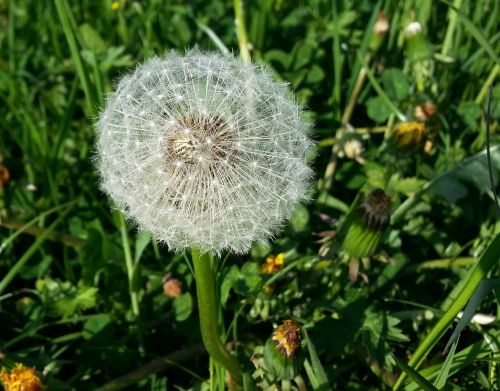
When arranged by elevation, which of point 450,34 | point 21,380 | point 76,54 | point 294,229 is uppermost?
point 76,54

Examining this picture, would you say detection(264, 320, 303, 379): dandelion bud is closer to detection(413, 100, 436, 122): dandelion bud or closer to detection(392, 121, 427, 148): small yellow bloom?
detection(392, 121, 427, 148): small yellow bloom

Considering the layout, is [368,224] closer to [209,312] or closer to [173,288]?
[209,312]

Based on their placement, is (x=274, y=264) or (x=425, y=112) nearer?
(x=274, y=264)

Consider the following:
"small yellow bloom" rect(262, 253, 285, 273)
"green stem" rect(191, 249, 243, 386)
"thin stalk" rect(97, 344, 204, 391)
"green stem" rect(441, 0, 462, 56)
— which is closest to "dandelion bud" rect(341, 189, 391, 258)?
"small yellow bloom" rect(262, 253, 285, 273)

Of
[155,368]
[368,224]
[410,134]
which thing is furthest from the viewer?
[410,134]

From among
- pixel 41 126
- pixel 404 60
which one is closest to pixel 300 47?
pixel 404 60

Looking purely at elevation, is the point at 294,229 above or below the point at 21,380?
below

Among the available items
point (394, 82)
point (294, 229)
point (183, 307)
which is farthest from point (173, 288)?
point (394, 82)

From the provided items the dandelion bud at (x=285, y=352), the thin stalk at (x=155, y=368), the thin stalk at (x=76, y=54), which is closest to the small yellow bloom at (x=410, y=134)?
the dandelion bud at (x=285, y=352)

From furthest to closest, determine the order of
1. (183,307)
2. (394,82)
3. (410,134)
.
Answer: (394,82), (410,134), (183,307)
